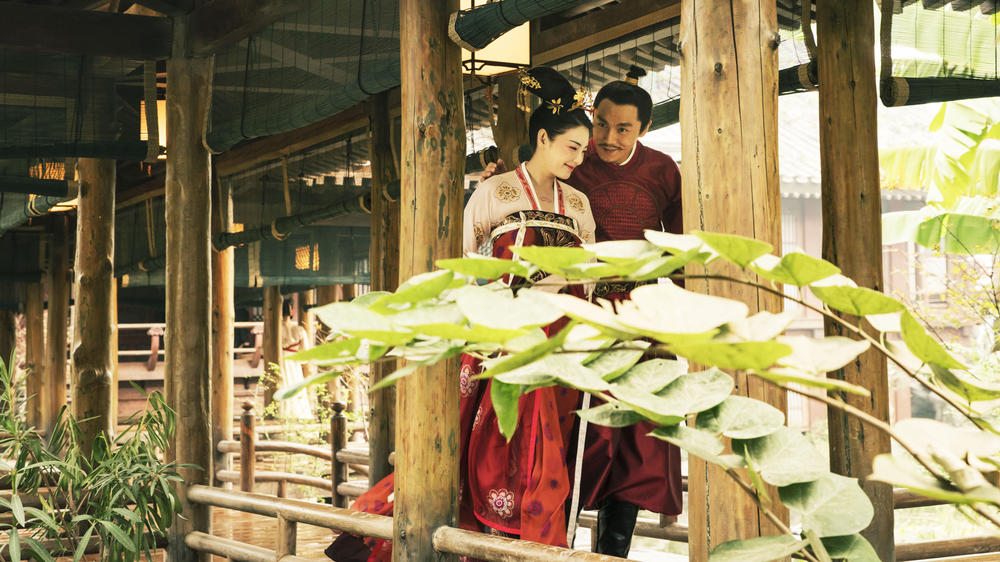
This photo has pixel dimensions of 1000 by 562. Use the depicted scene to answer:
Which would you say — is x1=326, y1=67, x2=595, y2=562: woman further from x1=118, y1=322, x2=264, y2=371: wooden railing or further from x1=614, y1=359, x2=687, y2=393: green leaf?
x1=118, y1=322, x2=264, y2=371: wooden railing

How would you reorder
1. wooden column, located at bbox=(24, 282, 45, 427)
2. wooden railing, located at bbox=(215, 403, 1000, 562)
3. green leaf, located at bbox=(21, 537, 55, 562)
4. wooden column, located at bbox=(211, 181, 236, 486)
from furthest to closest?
wooden column, located at bbox=(24, 282, 45, 427), wooden column, located at bbox=(211, 181, 236, 486), green leaf, located at bbox=(21, 537, 55, 562), wooden railing, located at bbox=(215, 403, 1000, 562)

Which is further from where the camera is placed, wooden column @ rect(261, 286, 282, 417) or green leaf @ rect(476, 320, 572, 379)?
wooden column @ rect(261, 286, 282, 417)

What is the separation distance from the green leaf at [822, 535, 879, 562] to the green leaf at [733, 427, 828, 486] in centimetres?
6

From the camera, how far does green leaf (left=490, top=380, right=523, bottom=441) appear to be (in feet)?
2.24

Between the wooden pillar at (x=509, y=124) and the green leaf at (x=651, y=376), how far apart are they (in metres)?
3.86

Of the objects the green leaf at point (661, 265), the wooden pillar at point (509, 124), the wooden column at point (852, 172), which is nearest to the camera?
the green leaf at point (661, 265)

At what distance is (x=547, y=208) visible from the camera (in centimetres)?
320

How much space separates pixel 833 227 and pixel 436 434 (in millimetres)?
1538

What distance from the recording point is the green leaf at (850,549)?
74cm

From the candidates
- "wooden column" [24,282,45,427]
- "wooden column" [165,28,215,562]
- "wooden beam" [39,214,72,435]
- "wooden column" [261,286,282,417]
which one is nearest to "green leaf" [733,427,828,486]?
"wooden column" [165,28,215,562]

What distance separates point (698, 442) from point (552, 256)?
18cm

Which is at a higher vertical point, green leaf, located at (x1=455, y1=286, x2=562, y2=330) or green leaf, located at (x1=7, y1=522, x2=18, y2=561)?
green leaf, located at (x1=455, y1=286, x2=562, y2=330)

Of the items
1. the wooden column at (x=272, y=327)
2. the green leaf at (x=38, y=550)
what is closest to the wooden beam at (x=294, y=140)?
the green leaf at (x=38, y=550)

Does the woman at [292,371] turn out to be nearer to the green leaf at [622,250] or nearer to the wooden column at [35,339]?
the wooden column at [35,339]
